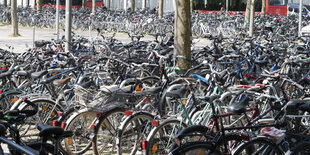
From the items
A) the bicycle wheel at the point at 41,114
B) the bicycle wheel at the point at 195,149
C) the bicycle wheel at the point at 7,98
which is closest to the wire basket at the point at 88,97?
the bicycle wheel at the point at 41,114

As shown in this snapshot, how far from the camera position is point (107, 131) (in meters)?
5.07

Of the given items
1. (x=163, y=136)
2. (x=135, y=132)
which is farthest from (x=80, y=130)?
(x=163, y=136)

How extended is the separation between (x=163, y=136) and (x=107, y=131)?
70cm

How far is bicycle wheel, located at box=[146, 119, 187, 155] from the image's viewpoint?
460 cm

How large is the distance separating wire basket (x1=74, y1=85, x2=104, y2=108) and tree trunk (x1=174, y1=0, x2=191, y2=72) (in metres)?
Answer: 3.49

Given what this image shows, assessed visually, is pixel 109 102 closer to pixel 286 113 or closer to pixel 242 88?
pixel 242 88

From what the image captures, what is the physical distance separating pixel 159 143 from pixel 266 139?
1284 millimetres

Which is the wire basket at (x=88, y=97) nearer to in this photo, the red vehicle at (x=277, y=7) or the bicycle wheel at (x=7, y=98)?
the bicycle wheel at (x=7, y=98)

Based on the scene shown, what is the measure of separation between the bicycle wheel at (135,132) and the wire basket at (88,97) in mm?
411

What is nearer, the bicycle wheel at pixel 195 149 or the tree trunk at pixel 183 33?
the bicycle wheel at pixel 195 149

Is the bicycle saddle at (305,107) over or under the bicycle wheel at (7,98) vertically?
over

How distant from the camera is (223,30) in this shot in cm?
2134

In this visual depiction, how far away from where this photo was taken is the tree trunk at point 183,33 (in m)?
8.26

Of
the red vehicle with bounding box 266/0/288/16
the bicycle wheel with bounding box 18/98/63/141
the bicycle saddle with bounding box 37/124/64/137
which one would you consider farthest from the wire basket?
the red vehicle with bounding box 266/0/288/16
